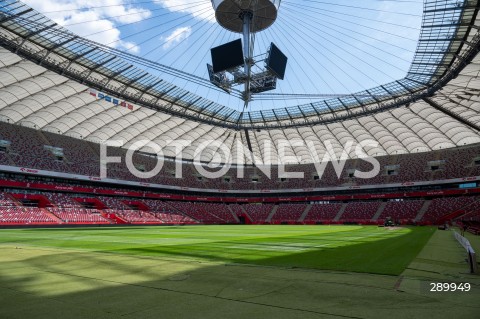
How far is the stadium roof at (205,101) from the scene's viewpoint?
3419cm

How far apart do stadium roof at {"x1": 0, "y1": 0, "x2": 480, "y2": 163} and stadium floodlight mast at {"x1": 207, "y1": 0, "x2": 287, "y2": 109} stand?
12.2 ft

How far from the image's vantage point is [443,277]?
26.5 ft

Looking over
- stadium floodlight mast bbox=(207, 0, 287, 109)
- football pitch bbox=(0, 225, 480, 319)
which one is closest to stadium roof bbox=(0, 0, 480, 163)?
stadium floodlight mast bbox=(207, 0, 287, 109)

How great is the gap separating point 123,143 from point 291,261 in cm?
5447

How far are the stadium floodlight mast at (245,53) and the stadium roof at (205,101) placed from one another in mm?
3710

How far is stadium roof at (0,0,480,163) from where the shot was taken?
34.2 m

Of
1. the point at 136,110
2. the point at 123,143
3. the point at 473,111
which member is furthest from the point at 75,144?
the point at 473,111

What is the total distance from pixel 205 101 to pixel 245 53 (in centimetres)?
2190

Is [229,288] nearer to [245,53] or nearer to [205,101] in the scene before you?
[245,53]

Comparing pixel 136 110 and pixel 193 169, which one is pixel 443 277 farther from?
pixel 193 169

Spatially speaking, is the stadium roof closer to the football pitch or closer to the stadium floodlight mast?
the stadium floodlight mast

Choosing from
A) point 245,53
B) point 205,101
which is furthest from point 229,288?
point 205,101

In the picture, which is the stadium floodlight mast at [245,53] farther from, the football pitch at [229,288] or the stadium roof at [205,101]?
the football pitch at [229,288]

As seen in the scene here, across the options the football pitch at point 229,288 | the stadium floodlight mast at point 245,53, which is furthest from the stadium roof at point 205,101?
the football pitch at point 229,288
